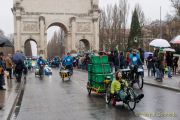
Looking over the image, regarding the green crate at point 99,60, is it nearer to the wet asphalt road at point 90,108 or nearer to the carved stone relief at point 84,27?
the wet asphalt road at point 90,108

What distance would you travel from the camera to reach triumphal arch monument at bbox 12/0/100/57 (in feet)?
256

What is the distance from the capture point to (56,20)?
7925cm

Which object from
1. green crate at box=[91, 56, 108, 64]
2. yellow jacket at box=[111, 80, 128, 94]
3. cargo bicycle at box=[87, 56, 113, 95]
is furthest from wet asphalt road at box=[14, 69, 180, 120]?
green crate at box=[91, 56, 108, 64]

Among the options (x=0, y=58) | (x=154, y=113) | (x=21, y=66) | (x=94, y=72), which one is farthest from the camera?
(x=21, y=66)

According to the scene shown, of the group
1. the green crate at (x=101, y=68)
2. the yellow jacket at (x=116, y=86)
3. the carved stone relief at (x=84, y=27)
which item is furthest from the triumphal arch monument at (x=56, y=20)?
the yellow jacket at (x=116, y=86)

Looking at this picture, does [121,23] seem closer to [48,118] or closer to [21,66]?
[21,66]

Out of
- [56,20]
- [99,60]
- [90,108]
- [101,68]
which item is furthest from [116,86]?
[56,20]

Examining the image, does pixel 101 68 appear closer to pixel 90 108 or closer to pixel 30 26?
pixel 90 108

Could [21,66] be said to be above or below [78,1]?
below

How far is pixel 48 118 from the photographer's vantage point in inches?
517

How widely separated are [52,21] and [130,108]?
65.6 meters

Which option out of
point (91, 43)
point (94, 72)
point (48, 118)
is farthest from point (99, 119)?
point (91, 43)

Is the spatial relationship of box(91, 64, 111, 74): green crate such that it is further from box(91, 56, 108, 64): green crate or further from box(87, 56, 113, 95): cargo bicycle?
box(91, 56, 108, 64): green crate

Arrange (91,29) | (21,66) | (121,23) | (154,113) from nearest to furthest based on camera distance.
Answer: (154,113)
(21,66)
(121,23)
(91,29)
